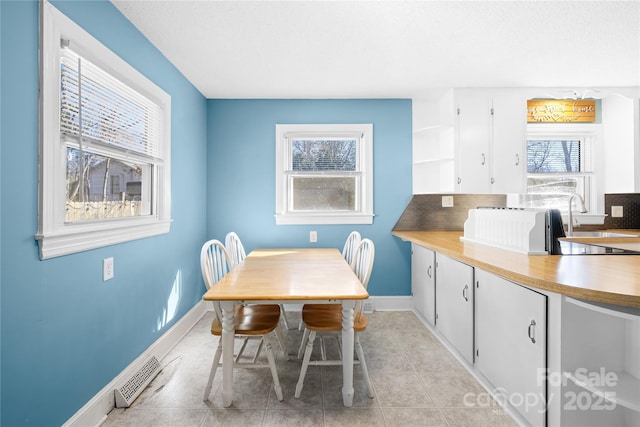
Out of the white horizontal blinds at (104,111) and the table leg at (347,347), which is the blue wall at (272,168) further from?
the table leg at (347,347)

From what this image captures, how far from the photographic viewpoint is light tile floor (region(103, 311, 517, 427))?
1680 millimetres

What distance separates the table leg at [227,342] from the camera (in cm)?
167

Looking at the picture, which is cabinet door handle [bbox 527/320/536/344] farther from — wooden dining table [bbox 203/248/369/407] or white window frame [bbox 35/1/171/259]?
white window frame [bbox 35/1/171/259]

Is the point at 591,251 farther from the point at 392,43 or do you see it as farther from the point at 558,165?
the point at 392,43

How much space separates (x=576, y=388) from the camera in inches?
52.0

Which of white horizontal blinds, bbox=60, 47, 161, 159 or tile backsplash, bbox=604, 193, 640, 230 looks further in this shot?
tile backsplash, bbox=604, 193, 640, 230

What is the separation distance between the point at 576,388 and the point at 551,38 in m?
2.22

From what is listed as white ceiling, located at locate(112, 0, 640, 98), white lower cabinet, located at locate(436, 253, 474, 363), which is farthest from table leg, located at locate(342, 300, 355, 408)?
white ceiling, located at locate(112, 0, 640, 98)

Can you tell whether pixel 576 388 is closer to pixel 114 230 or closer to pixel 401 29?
pixel 401 29

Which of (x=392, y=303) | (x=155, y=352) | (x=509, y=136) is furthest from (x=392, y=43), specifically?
(x=155, y=352)

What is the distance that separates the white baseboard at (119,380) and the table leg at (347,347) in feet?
4.40

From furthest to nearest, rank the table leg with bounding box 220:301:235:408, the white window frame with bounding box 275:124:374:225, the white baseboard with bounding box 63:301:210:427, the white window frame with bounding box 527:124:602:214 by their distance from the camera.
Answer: the white window frame with bounding box 275:124:374:225
the white window frame with bounding box 527:124:602:214
the table leg with bounding box 220:301:235:408
the white baseboard with bounding box 63:301:210:427

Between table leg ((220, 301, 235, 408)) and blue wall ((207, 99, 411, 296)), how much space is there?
1.73m

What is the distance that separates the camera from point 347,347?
172 cm
